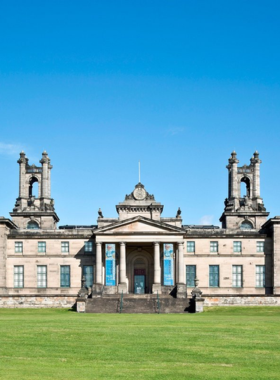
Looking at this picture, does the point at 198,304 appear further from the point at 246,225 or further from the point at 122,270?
the point at 246,225

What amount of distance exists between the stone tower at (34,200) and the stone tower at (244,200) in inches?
893

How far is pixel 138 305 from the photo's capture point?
6612 centimetres

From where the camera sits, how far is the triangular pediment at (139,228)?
76.3m

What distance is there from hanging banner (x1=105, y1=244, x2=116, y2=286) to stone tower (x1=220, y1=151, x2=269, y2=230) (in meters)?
17.8

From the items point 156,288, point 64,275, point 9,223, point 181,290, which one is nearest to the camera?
point 181,290

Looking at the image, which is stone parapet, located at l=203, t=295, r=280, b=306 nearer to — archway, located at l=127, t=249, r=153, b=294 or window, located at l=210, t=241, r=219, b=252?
window, located at l=210, t=241, r=219, b=252

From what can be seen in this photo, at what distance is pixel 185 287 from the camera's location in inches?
2940

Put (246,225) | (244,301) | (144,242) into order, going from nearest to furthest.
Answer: (244,301)
(144,242)
(246,225)

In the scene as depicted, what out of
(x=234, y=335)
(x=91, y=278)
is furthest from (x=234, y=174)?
(x=234, y=335)

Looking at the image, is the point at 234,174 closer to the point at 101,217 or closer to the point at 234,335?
the point at 101,217

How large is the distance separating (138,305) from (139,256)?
15534 millimetres

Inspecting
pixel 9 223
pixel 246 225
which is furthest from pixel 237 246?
pixel 9 223

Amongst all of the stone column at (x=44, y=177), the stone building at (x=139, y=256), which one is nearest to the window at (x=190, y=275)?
the stone building at (x=139, y=256)

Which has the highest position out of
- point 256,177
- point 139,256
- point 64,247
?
point 256,177
